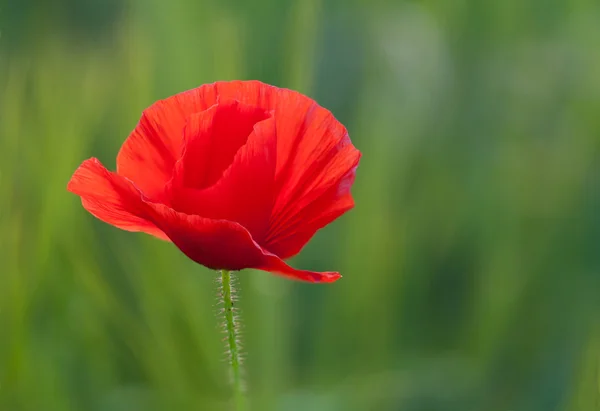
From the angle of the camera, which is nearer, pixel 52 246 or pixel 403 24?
pixel 52 246

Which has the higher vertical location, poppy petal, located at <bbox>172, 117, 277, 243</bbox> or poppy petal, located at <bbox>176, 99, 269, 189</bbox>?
poppy petal, located at <bbox>176, 99, 269, 189</bbox>

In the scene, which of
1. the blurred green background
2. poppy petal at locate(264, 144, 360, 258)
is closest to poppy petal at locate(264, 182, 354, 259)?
poppy petal at locate(264, 144, 360, 258)

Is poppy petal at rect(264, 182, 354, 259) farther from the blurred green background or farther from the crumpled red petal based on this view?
the blurred green background

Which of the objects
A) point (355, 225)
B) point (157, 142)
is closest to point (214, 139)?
point (157, 142)

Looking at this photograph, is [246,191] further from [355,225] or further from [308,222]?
[355,225]

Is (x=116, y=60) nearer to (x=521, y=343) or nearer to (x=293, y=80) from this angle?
(x=293, y=80)

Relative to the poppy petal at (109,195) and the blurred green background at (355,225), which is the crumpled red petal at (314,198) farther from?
the blurred green background at (355,225)

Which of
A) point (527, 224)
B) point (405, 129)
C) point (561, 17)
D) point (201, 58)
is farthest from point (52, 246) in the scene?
point (561, 17)
